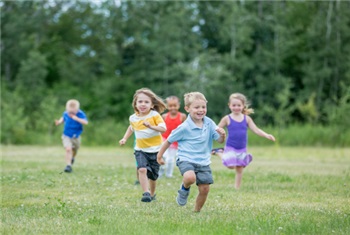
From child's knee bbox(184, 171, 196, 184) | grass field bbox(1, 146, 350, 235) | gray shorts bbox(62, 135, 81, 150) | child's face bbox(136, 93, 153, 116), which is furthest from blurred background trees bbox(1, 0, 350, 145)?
child's knee bbox(184, 171, 196, 184)

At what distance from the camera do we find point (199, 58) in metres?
45.8

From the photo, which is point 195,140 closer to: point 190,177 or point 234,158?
point 190,177

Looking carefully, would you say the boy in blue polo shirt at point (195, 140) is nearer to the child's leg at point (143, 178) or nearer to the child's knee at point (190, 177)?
the child's knee at point (190, 177)

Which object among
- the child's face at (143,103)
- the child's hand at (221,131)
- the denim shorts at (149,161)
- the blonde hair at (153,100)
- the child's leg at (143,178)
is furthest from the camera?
the blonde hair at (153,100)

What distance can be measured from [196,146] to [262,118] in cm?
3934

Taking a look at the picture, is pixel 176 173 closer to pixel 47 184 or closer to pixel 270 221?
pixel 47 184

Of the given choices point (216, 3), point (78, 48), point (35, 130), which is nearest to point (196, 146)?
point (35, 130)

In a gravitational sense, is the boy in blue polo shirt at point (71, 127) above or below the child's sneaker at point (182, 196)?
above

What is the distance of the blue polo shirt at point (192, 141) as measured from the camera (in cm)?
919

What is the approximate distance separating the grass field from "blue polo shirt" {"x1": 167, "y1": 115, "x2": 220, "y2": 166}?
2.55 feet

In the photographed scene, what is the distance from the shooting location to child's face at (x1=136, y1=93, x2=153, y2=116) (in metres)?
10.9

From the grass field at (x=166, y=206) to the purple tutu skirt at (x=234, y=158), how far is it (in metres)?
0.51

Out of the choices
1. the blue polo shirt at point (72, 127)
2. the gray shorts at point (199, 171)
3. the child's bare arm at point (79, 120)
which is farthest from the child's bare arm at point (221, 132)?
the blue polo shirt at point (72, 127)

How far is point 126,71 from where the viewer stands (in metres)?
49.2
